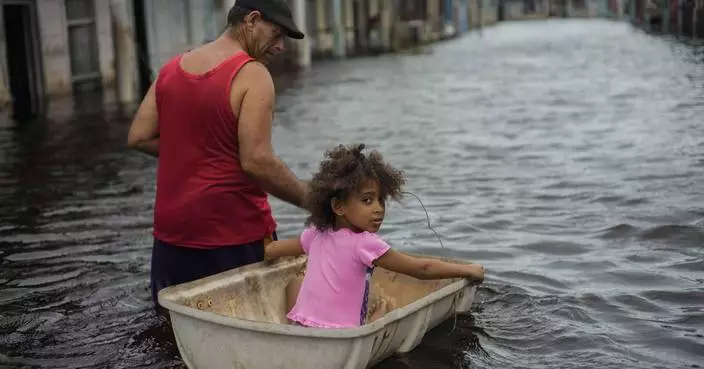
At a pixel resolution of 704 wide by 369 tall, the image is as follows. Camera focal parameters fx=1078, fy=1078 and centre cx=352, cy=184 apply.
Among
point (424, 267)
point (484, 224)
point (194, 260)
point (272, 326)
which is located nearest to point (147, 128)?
point (194, 260)

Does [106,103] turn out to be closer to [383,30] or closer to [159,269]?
[159,269]

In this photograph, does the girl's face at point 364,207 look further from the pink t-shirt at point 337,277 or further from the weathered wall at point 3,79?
the weathered wall at point 3,79

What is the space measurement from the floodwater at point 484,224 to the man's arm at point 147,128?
1062 mm

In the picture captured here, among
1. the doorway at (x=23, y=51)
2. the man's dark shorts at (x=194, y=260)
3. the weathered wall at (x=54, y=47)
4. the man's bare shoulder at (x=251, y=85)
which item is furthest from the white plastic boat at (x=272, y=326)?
the weathered wall at (x=54, y=47)

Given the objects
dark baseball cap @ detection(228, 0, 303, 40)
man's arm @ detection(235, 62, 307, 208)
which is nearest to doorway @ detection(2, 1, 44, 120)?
dark baseball cap @ detection(228, 0, 303, 40)

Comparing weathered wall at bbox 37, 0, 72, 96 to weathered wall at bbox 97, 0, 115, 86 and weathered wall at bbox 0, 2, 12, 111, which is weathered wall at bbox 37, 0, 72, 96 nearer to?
weathered wall at bbox 97, 0, 115, 86

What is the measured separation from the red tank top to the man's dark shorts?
0.06 m

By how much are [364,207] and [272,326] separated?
66 cm

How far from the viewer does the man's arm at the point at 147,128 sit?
16.8 ft

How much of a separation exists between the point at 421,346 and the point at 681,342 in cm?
132

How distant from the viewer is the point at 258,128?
15.4 ft

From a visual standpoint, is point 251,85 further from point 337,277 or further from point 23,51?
point 23,51

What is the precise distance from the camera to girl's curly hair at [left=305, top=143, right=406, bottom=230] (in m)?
4.54

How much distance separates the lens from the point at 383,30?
44.2 meters
